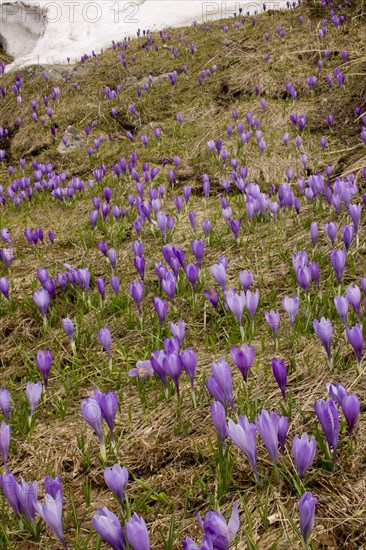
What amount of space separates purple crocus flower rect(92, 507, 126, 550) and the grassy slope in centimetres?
29

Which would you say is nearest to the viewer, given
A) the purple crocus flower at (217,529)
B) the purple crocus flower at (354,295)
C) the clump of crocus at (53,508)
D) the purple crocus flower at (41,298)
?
the purple crocus flower at (217,529)

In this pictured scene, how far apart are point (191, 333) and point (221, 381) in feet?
3.54

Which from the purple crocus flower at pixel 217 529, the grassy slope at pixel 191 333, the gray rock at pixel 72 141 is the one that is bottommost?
the grassy slope at pixel 191 333

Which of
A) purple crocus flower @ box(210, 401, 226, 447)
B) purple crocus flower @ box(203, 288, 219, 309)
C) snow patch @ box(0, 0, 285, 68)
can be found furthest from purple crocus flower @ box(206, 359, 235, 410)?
snow patch @ box(0, 0, 285, 68)

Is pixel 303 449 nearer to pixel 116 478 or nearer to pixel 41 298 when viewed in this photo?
pixel 116 478

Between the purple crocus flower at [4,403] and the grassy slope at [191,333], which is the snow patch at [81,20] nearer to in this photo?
→ the grassy slope at [191,333]

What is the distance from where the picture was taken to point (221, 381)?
6.14 feet

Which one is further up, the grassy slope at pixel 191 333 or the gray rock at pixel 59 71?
the gray rock at pixel 59 71

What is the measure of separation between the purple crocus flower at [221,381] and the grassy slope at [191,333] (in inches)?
7.0

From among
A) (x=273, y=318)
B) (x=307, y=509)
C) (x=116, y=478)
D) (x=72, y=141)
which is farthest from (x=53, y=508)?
(x=72, y=141)

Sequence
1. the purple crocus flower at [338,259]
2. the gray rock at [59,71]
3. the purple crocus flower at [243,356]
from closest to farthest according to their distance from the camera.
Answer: the purple crocus flower at [243,356], the purple crocus flower at [338,259], the gray rock at [59,71]

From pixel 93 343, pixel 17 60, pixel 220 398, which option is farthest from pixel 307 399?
pixel 17 60

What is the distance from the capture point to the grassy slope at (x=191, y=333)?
5.77 ft

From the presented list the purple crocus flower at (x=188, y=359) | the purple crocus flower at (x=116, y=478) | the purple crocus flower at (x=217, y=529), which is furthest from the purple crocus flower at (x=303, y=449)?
the purple crocus flower at (x=188, y=359)
